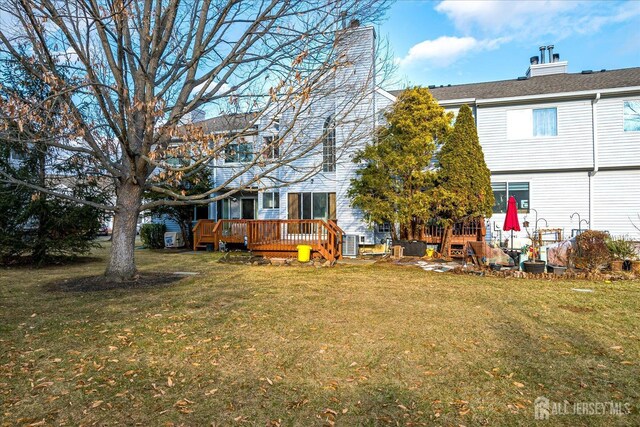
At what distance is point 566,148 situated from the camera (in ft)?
44.9

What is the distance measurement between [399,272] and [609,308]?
4.84m

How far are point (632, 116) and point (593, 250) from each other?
23.0 ft

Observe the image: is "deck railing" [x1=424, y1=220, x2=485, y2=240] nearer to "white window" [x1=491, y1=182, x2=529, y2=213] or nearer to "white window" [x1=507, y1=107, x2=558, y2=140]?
"white window" [x1=491, y1=182, x2=529, y2=213]

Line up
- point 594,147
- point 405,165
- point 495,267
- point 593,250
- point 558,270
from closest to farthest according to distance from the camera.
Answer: point 558,270
point 593,250
point 495,267
point 405,165
point 594,147

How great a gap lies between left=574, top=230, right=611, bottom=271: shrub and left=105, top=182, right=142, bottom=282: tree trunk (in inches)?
452

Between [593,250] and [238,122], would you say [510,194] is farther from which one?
[238,122]

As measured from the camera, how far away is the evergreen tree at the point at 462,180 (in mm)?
12625

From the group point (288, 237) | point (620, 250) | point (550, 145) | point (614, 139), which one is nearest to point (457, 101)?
point (550, 145)

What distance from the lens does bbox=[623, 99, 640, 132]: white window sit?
515 inches

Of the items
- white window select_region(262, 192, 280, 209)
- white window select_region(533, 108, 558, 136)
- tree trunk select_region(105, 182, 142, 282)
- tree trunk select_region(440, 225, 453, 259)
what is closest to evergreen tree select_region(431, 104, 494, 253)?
tree trunk select_region(440, 225, 453, 259)

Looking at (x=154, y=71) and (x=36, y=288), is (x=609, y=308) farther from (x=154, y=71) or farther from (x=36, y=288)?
(x=36, y=288)

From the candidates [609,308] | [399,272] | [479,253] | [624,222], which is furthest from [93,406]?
[624,222]

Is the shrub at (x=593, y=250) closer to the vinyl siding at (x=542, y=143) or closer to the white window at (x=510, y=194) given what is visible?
the white window at (x=510, y=194)

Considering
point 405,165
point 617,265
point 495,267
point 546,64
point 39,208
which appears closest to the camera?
point 617,265
